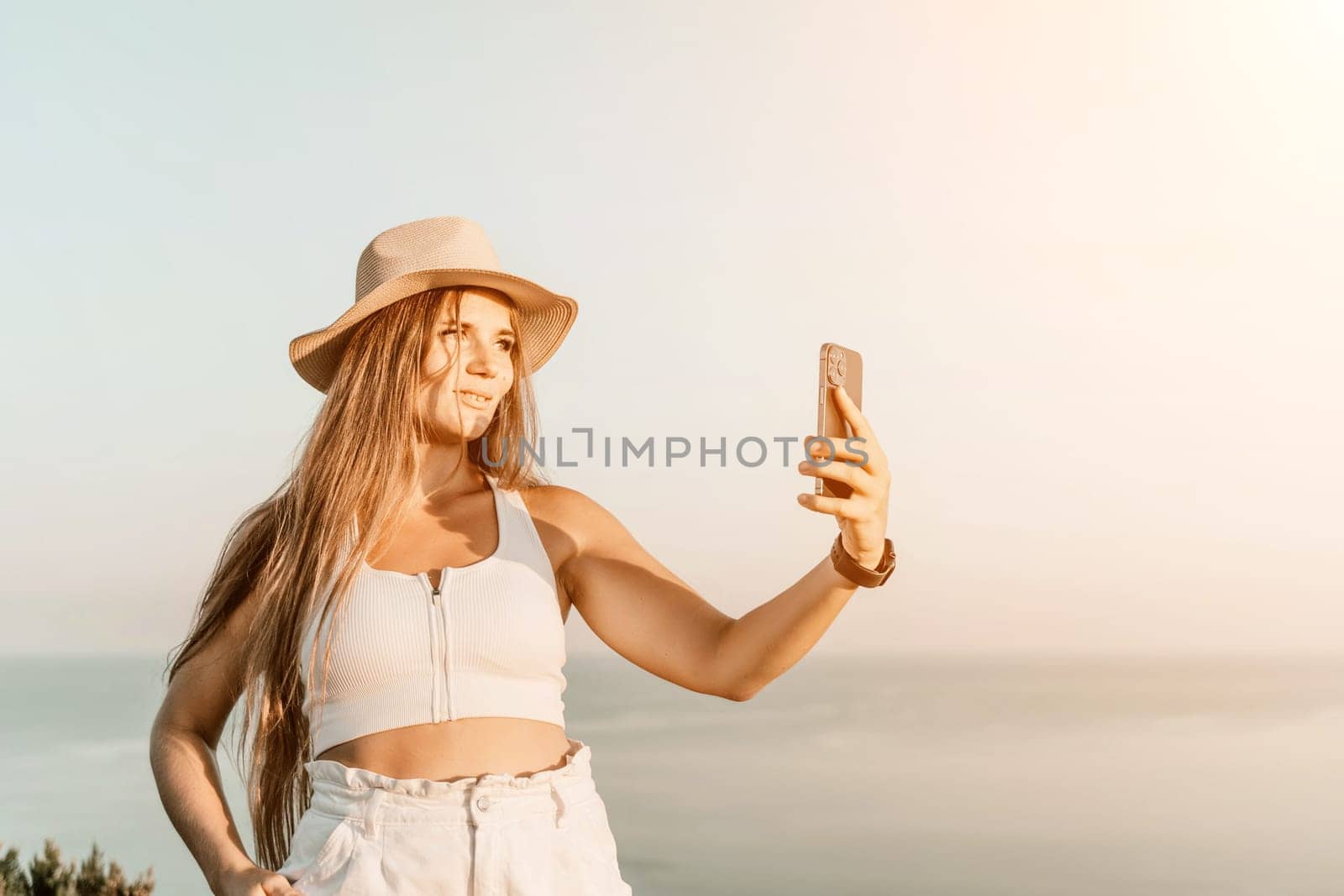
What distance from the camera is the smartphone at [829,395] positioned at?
174 centimetres

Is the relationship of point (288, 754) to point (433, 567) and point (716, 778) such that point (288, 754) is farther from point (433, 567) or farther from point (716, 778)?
point (716, 778)

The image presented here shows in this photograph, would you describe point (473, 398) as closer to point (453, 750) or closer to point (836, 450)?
point (453, 750)

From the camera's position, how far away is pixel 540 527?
2.32 meters

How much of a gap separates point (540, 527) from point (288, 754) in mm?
650

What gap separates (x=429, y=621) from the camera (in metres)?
2.05

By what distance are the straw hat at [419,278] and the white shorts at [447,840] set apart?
823mm

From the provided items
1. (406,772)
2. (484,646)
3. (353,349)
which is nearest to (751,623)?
(484,646)

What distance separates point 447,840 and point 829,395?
2.85ft

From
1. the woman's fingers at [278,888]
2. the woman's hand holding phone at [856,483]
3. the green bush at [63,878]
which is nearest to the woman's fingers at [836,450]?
the woman's hand holding phone at [856,483]

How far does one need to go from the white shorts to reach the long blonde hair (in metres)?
0.32

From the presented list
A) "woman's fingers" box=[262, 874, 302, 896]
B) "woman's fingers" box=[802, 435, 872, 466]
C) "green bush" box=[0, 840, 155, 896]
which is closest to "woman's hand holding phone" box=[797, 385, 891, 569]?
"woman's fingers" box=[802, 435, 872, 466]

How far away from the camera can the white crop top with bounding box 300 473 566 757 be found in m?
2.04

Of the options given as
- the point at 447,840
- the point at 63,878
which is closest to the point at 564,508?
the point at 447,840

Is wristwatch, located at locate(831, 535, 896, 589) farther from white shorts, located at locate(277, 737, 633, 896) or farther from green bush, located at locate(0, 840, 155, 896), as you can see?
green bush, located at locate(0, 840, 155, 896)
